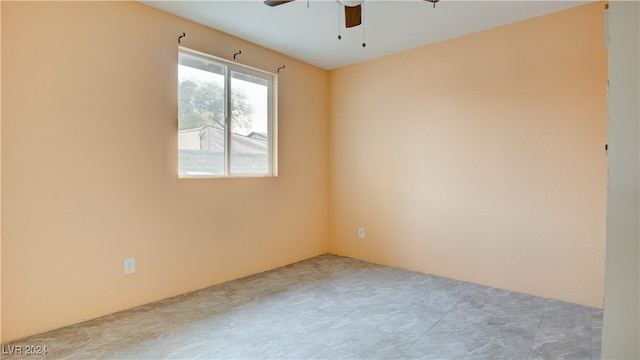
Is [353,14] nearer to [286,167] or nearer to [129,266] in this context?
[286,167]

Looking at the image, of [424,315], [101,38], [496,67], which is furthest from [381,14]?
[424,315]

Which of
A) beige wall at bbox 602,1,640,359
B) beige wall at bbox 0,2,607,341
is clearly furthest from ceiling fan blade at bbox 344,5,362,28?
beige wall at bbox 602,1,640,359

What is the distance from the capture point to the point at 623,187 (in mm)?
701

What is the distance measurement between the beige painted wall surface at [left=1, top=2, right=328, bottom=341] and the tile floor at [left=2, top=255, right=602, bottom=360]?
0.23m

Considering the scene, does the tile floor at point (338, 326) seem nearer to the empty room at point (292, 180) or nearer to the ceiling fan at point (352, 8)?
the empty room at point (292, 180)

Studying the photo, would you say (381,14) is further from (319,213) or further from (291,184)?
(319,213)

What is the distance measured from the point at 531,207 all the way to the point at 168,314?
309 centimetres

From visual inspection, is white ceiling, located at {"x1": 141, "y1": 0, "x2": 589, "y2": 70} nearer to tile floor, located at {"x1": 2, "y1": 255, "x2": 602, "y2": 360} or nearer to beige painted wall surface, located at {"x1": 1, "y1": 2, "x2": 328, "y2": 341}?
beige painted wall surface, located at {"x1": 1, "y1": 2, "x2": 328, "y2": 341}

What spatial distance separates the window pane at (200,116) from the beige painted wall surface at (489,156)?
1.64 meters

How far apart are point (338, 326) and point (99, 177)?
2.02 m

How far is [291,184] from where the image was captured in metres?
3.91

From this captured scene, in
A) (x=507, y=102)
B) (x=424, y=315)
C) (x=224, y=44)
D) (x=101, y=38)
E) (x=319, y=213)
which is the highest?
(x=224, y=44)

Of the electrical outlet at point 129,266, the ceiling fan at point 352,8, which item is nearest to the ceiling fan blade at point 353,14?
the ceiling fan at point 352,8

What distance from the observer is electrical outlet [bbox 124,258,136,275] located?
8.44ft
